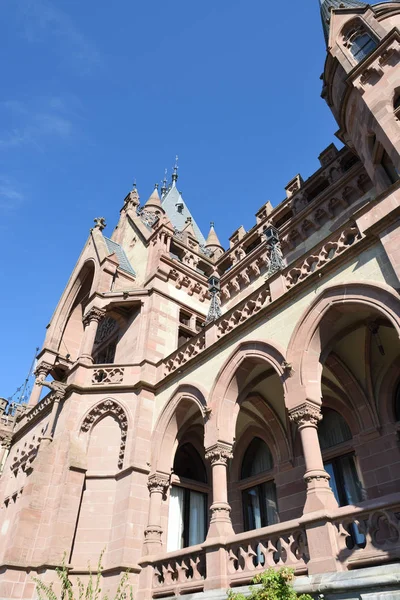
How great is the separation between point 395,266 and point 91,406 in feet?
29.8

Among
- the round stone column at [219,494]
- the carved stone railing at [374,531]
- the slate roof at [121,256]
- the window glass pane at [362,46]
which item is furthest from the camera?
the slate roof at [121,256]

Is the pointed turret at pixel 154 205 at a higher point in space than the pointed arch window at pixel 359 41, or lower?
higher

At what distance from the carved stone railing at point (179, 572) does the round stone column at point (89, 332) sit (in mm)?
6159

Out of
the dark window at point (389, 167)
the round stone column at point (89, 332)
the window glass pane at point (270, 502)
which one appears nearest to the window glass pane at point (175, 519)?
the window glass pane at point (270, 502)

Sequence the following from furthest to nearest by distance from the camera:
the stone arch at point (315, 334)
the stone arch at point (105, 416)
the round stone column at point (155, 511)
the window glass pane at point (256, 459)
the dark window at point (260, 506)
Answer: the window glass pane at point (256, 459)
the stone arch at point (105, 416)
the dark window at point (260, 506)
the round stone column at point (155, 511)
the stone arch at point (315, 334)

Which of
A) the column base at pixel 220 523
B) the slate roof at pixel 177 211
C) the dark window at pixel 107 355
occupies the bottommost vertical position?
the column base at pixel 220 523

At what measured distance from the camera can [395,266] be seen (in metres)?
7.75

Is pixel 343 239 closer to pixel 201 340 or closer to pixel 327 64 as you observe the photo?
pixel 201 340

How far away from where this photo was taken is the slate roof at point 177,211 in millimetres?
33312

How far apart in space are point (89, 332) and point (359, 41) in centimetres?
1202

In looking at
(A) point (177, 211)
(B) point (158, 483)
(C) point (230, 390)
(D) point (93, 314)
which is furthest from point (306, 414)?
(A) point (177, 211)

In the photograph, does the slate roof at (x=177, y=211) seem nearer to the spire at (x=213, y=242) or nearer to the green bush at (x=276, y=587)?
the spire at (x=213, y=242)

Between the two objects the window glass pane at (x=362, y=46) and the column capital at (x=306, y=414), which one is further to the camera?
the window glass pane at (x=362, y=46)

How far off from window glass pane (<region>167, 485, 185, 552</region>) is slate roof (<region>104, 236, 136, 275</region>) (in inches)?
342
